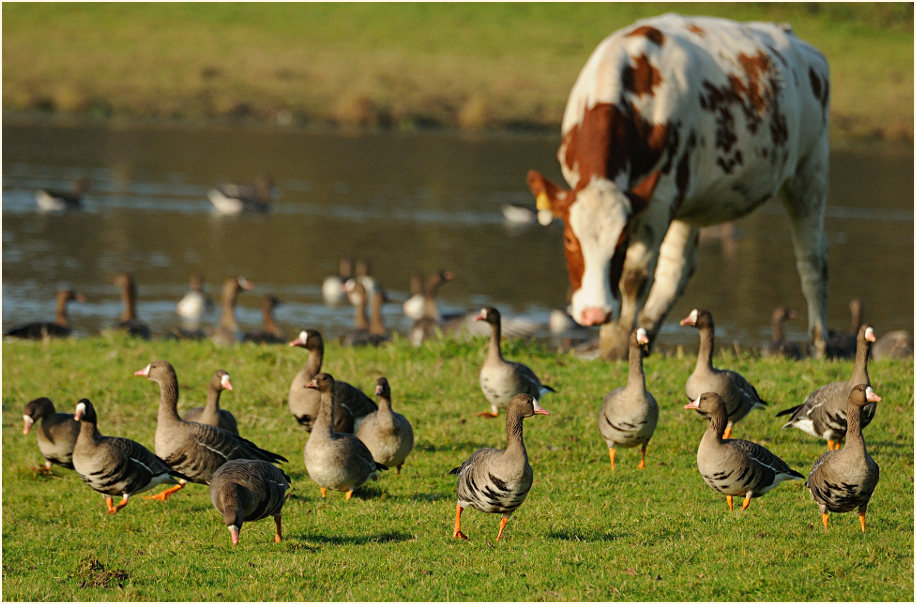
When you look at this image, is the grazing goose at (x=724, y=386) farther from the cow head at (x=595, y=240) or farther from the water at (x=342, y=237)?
the water at (x=342, y=237)

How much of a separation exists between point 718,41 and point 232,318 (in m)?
10.2

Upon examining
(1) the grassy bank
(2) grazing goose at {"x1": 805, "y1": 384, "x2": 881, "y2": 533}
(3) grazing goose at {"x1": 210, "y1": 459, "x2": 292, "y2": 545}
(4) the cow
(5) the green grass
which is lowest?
(1) the grassy bank

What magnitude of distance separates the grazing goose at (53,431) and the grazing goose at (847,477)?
20.0 ft

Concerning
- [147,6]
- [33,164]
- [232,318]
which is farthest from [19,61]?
[232,318]

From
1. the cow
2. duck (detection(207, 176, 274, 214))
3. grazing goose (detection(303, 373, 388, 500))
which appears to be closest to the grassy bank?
duck (detection(207, 176, 274, 214))

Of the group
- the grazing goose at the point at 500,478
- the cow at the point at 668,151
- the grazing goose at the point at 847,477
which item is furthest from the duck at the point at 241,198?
the grazing goose at the point at 847,477

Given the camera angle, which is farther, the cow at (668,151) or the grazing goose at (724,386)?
the cow at (668,151)

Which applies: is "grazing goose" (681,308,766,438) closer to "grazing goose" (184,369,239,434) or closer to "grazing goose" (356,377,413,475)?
"grazing goose" (356,377,413,475)

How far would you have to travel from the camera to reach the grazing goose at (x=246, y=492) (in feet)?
27.6

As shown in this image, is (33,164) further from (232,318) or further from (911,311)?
(911,311)

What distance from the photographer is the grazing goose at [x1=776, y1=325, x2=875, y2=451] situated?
1028 centimetres

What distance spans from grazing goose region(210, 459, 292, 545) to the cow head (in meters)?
4.84

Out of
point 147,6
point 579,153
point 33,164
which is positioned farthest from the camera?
point 147,6

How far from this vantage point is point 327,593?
314 inches
